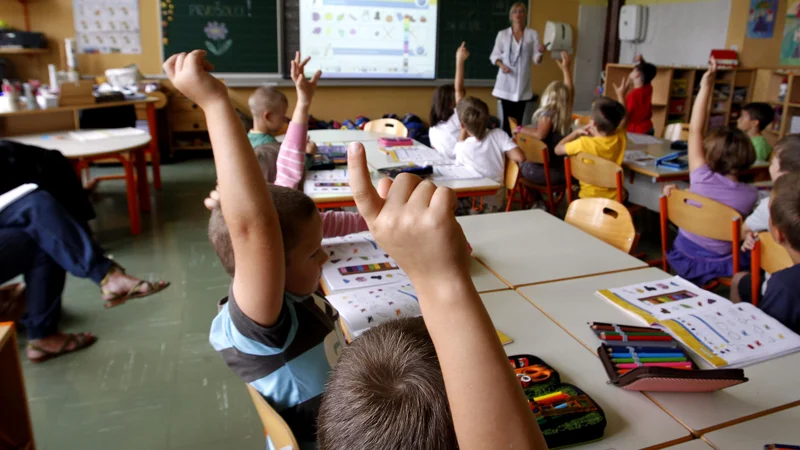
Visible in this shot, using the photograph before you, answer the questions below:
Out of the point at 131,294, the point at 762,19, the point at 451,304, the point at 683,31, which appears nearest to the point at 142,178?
the point at 131,294

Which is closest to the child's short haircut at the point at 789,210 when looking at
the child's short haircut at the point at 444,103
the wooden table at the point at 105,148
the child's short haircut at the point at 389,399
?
the child's short haircut at the point at 389,399

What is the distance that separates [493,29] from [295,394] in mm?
6948

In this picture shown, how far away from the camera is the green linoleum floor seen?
202cm

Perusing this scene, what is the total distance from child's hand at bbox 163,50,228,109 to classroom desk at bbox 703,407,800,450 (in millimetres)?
1048

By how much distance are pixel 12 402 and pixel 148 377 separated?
2.36 feet

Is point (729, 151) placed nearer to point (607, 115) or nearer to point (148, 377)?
point (607, 115)

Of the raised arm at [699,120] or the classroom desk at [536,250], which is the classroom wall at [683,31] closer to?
the raised arm at [699,120]

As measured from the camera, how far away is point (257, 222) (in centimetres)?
97

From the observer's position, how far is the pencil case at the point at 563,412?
100cm

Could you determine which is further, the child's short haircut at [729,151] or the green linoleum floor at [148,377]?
the child's short haircut at [729,151]

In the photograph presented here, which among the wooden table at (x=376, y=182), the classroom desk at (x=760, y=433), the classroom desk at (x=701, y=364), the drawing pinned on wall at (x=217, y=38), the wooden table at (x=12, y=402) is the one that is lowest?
the wooden table at (x=12, y=402)

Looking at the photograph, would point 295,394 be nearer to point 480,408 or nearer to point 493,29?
point 480,408

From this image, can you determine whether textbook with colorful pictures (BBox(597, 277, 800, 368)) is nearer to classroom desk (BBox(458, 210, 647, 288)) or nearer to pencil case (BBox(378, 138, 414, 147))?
classroom desk (BBox(458, 210, 647, 288))

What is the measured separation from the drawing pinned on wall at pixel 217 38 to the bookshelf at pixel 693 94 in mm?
4463
